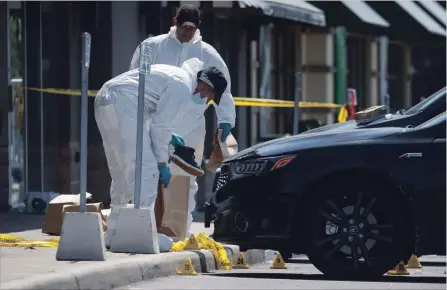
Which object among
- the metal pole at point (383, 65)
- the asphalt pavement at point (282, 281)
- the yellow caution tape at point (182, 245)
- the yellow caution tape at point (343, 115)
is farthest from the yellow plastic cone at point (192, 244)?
the metal pole at point (383, 65)

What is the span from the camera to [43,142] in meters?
18.4

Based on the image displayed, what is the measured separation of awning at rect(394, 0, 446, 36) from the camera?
Result: 29.9 meters

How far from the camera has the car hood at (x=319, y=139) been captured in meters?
11.4

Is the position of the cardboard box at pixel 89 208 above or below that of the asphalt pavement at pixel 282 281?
above

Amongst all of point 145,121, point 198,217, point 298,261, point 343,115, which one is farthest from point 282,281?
point 343,115

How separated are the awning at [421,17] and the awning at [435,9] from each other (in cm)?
70

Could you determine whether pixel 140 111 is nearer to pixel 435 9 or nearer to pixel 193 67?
pixel 193 67

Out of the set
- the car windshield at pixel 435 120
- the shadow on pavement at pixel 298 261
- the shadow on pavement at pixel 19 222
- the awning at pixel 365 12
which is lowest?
the shadow on pavement at pixel 298 261

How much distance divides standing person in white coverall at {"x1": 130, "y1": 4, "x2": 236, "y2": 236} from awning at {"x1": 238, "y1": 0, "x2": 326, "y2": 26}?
5132mm

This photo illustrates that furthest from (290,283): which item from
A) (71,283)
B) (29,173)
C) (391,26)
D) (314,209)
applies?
(391,26)

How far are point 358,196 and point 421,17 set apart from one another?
20.1 meters

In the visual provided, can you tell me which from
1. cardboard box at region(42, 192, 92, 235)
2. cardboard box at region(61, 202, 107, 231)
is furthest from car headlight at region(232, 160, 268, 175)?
cardboard box at region(42, 192, 92, 235)

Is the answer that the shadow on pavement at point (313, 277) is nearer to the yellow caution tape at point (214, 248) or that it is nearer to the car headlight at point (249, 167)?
the yellow caution tape at point (214, 248)

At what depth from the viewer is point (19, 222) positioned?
52.0 feet
